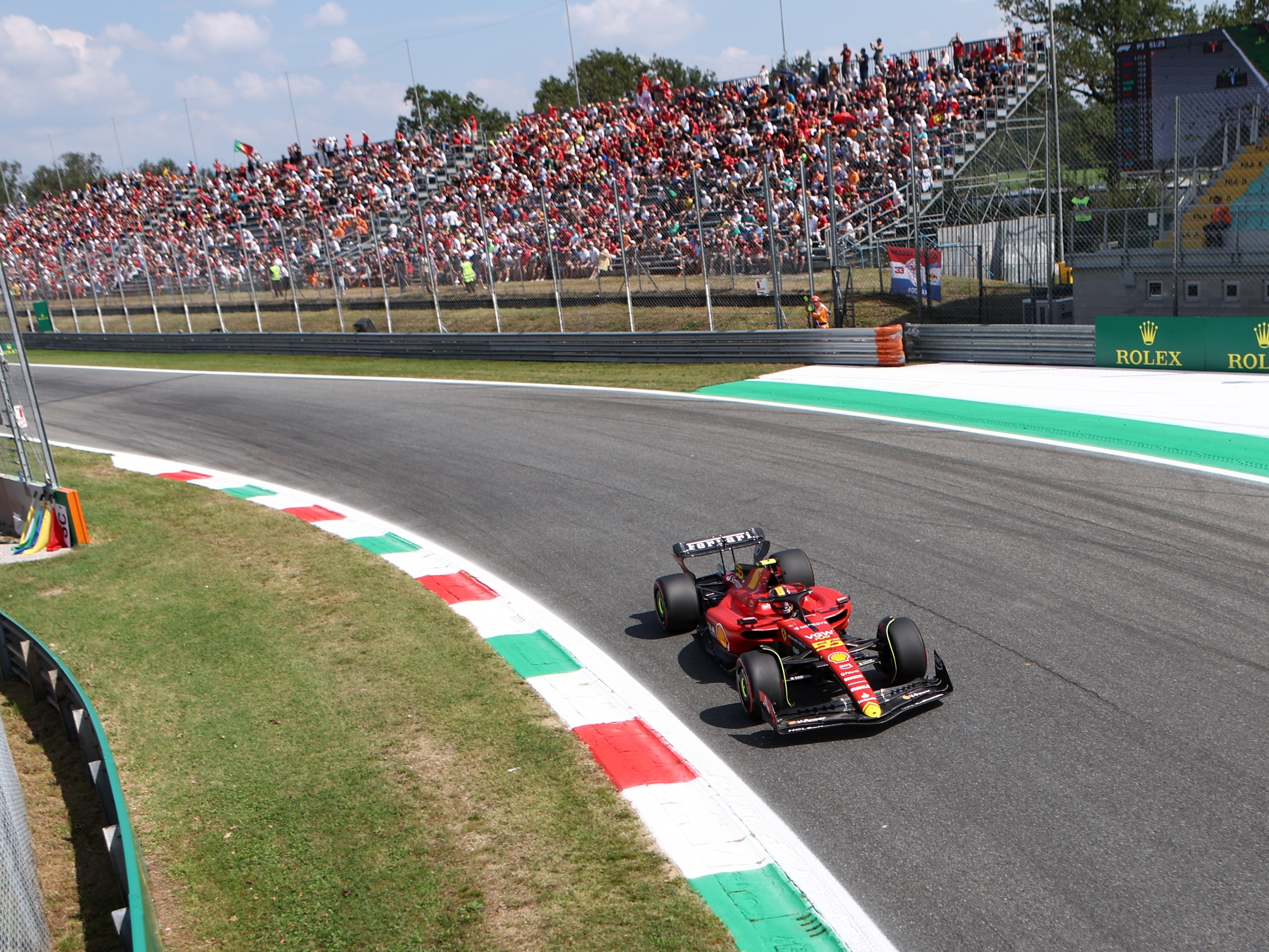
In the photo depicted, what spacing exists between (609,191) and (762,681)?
2062 centimetres

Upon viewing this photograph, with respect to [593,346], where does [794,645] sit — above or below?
below

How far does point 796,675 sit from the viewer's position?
21.5 ft

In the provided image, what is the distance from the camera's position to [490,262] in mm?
24797

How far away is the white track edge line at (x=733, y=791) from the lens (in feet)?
14.8

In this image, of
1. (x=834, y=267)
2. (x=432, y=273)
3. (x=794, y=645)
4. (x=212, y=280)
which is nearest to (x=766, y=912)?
(x=794, y=645)

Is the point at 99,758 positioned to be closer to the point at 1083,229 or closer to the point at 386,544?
the point at 386,544

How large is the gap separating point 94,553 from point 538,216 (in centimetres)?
1496

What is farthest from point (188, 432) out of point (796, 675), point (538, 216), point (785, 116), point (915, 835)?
point (785, 116)

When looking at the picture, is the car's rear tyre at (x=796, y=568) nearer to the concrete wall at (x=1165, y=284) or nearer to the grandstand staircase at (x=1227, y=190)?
the concrete wall at (x=1165, y=284)

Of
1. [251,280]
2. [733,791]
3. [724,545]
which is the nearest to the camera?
[733,791]

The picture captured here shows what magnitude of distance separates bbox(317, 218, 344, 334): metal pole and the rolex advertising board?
18.6m

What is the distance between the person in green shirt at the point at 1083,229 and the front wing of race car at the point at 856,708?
47.1ft

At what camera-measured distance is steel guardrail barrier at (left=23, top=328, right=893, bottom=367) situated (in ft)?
62.8

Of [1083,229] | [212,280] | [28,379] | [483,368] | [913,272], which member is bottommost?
[483,368]
